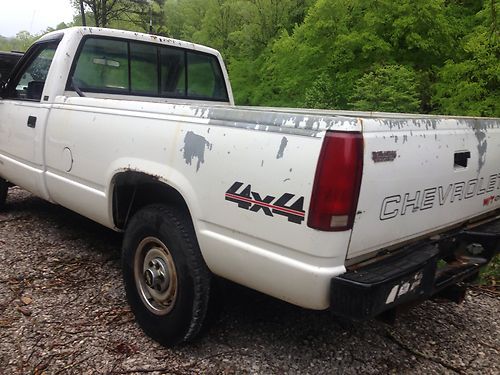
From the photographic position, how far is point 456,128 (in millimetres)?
2479

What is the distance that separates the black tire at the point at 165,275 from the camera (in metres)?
2.50

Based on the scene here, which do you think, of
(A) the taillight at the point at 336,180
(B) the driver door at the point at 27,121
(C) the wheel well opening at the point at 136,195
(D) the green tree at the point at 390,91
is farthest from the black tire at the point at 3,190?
(D) the green tree at the point at 390,91

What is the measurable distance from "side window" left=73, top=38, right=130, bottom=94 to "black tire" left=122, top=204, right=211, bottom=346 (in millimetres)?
1644

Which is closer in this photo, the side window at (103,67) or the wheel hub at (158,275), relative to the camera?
the wheel hub at (158,275)

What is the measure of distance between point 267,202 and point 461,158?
1203 mm

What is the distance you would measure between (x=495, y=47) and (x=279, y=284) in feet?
20.0

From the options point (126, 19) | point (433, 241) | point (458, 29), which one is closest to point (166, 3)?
point (126, 19)

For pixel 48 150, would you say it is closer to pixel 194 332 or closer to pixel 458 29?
pixel 194 332

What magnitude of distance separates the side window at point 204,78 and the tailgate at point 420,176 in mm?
2842

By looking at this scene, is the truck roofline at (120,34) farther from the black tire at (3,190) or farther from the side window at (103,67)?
the black tire at (3,190)

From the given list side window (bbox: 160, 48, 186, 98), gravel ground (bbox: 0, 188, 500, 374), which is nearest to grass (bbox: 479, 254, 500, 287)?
gravel ground (bbox: 0, 188, 500, 374)

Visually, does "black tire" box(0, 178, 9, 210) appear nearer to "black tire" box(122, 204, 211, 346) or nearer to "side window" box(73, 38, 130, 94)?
"side window" box(73, 38, 130, 94)

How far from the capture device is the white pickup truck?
1950 millimetres

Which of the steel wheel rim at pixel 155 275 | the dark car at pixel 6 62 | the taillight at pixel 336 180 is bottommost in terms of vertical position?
the steel wheel rim at pixel 155 275
